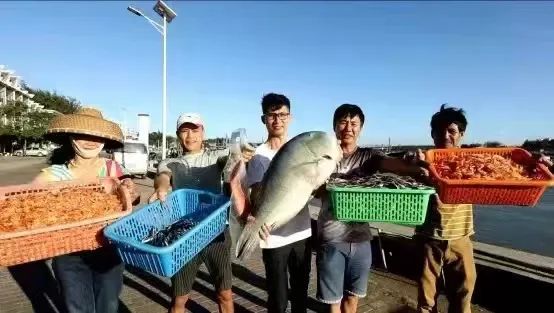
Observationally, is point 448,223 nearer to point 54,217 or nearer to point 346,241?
point 346,241

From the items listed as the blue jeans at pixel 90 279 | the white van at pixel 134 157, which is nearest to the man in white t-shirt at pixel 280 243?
the blue jeans at pixel 90 279

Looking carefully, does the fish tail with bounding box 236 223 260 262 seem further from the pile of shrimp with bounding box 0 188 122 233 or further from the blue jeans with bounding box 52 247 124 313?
the blue jeans with bounding box 52 247 124 313

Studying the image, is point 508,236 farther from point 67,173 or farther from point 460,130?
point 67,173

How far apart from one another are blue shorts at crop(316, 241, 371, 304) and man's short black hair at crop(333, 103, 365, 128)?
1.16 metres

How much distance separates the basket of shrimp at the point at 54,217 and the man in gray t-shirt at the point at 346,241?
68.3 inches

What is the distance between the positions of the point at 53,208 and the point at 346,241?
2.39 metres

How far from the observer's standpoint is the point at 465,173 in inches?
115

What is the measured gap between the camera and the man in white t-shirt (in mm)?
3467

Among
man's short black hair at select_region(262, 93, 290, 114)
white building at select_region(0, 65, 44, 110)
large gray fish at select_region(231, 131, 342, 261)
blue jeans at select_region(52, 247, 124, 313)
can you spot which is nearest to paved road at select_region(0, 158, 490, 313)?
blue jeans at select_region(52, 247, 124, 313)

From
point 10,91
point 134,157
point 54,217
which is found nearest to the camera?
point 54,217

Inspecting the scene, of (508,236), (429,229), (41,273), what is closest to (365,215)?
(429,229)

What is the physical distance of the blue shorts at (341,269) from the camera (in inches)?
136

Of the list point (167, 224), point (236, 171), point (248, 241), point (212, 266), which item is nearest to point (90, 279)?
point (167, 224)

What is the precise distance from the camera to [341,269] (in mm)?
3486
